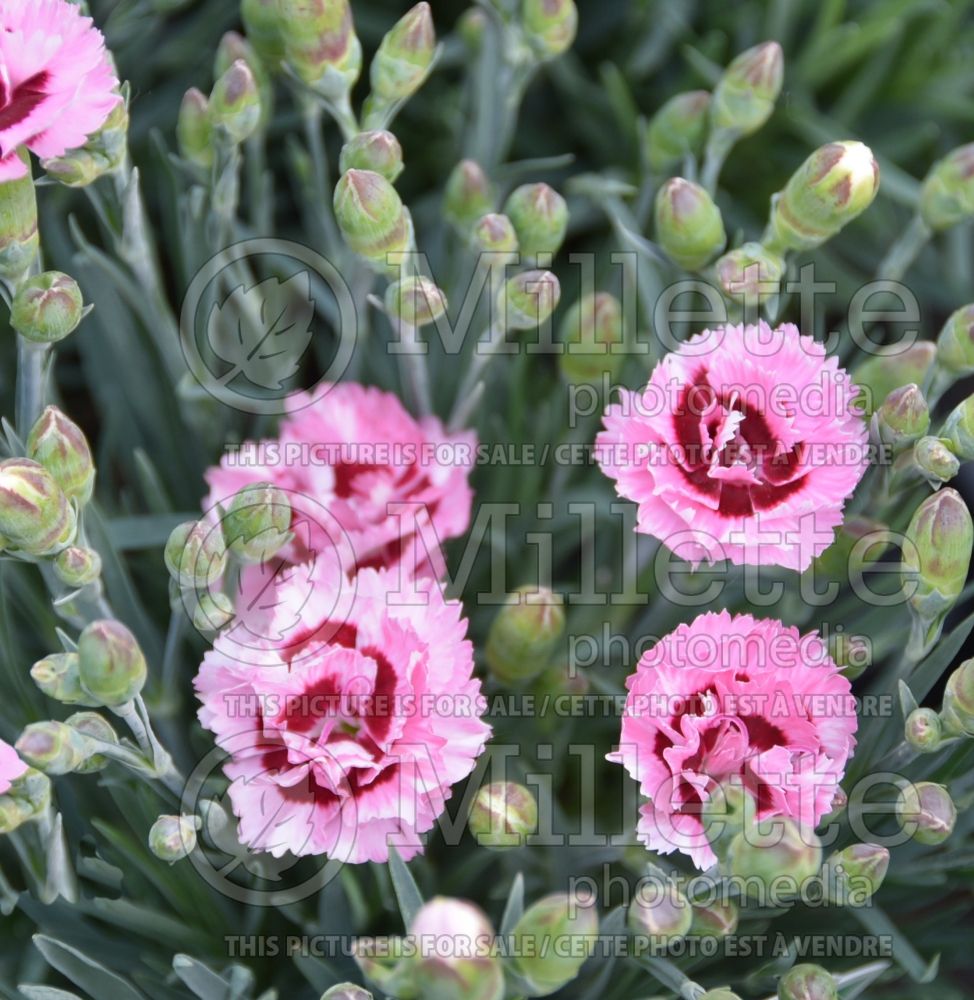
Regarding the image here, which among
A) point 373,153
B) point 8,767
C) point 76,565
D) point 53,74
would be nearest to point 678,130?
point 373,153

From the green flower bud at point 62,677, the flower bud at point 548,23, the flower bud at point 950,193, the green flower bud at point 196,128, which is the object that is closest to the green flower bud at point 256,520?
the green flower bud at point 62,677

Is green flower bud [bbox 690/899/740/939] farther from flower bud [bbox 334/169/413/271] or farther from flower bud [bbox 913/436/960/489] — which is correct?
flower bud [bbox 334/169/413/271]

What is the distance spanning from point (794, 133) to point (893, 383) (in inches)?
24.3

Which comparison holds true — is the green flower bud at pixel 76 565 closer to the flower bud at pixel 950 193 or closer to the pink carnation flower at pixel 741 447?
the pink carnation flower at pixel 741 447

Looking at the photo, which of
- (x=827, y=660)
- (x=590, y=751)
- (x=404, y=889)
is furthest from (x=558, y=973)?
(x=590, y=751)

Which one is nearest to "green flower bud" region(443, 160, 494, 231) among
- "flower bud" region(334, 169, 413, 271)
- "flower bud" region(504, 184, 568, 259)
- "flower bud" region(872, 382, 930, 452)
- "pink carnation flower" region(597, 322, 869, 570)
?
"flower bud" region(504, 184, 568, 259)

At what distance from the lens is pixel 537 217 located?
3.17ft

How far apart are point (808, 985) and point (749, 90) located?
0.66 meters

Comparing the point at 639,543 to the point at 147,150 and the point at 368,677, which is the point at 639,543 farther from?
the point at 147,150

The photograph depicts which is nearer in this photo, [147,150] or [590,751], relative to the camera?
[590,751]

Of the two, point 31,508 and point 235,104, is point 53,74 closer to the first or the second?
point 235,104

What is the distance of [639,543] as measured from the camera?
0.98m

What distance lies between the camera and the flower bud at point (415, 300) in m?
0.88

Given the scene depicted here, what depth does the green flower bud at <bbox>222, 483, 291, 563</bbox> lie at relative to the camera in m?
0.79
